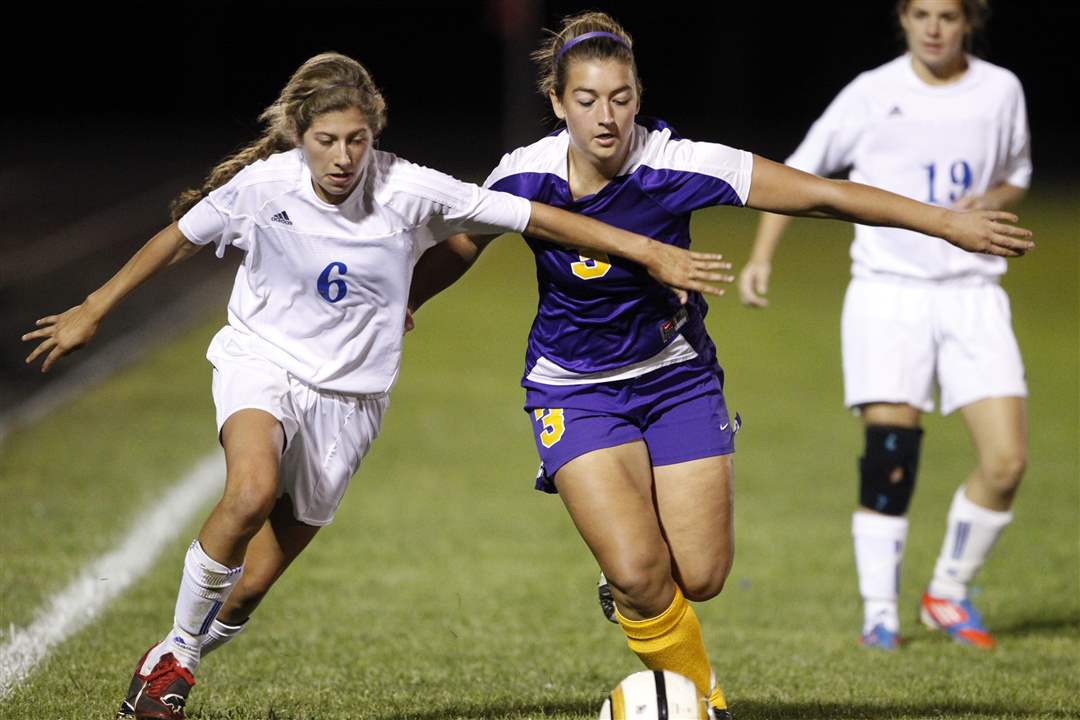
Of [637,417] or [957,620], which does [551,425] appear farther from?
[957,620]

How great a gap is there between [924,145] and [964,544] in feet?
Answer: 5.98

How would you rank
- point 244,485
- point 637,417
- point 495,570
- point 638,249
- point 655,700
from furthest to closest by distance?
1. point 495,570
2. point 637,417
3. point 638,249
4. point 244,485
5. point 655,700

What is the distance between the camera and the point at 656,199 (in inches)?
192

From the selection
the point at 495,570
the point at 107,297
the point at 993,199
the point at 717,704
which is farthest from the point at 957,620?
the point at 107,297

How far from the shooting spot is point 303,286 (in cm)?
486

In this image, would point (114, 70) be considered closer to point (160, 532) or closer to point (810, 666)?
point (160, 532)

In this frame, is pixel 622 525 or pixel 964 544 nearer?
pixel 622 525

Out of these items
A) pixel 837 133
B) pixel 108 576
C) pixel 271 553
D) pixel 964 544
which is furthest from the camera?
pixel 108 576

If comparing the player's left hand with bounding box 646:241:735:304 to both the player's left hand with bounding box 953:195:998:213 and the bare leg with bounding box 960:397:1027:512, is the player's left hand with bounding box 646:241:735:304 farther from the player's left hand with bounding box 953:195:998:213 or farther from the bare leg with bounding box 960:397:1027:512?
the bare leg with bounding box 960:397:1027:512

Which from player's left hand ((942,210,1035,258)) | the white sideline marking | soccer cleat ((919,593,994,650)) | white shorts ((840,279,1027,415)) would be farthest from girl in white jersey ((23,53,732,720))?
soccer cleat ((919,593,994,650))

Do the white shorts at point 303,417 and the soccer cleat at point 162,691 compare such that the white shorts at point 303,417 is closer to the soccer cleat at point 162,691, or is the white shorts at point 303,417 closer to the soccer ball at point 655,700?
the soccer cleat at point 162,691

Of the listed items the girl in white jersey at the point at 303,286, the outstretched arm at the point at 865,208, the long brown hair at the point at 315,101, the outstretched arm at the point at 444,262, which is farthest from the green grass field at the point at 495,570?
the long brown hair at the point at 315,101

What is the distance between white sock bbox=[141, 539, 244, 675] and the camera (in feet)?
15.3

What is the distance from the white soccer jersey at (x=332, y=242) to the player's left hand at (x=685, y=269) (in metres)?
0.43
